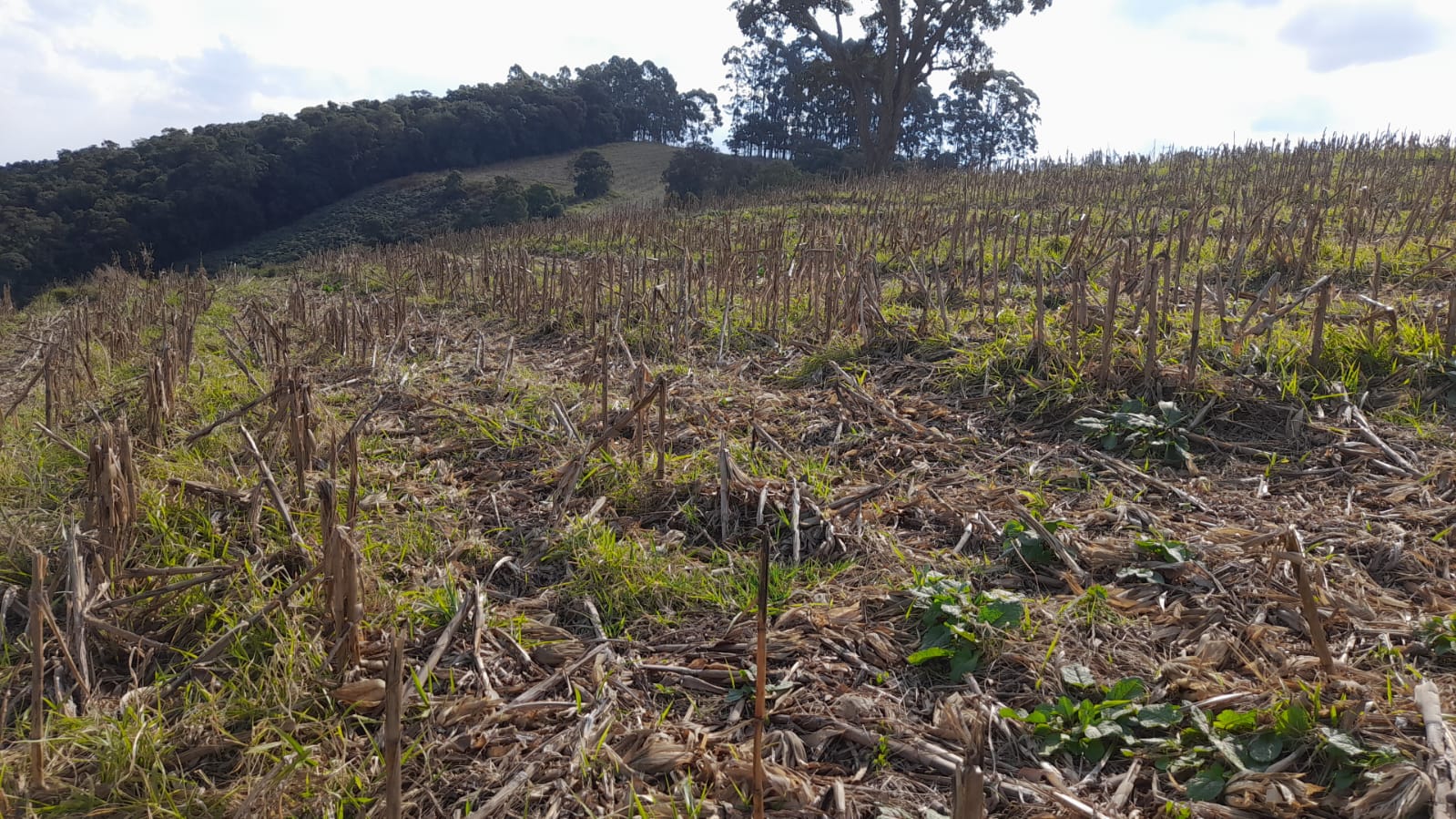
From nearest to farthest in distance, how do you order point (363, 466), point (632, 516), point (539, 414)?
point (632, 516) < point (363, 466) < point (539, 414)

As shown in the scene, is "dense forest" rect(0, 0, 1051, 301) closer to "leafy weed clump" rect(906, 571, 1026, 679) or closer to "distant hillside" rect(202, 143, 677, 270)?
"distant hillside" rect(202, 143, 677, 270)

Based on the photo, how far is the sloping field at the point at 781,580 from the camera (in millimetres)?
1780

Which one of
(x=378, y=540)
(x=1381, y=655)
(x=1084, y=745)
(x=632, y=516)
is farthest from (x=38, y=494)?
(x=1381, y=655)

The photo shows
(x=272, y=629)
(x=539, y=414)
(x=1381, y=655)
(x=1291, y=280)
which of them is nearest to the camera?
(x=1381, y=655)

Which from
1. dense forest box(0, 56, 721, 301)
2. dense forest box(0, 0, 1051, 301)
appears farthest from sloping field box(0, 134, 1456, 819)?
dense forest box(0, 56, 721, 301)

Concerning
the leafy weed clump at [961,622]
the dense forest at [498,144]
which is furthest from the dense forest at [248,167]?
the leafy weed clump at [961,622]

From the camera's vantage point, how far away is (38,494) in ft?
11.0

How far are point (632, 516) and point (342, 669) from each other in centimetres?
130

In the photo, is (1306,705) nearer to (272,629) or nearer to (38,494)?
(272,629)

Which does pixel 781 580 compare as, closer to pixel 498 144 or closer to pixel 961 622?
pixel 961 622

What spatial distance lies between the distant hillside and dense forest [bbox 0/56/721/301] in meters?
1.23

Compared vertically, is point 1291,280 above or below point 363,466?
above

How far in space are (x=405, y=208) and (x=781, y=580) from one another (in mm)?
40058

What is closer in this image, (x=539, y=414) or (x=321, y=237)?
(x=539, y=414)
